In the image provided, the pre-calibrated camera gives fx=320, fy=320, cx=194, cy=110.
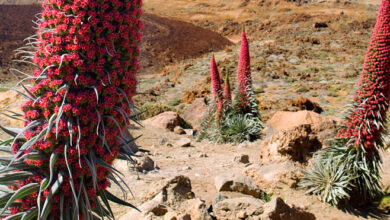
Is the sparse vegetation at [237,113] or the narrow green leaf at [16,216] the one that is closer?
the narrow green leaf at [16,216]

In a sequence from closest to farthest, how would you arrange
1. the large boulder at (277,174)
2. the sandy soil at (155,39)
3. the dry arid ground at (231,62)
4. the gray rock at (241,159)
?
the large boulder at (277,174) → the dry arid ground at (231,62) → the gray rock at (241,159) → the sandy soil at (155,39)

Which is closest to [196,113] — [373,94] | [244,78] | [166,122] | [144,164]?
[166,122]

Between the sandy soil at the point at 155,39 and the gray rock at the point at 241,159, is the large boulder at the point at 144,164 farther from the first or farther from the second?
the sandy soil at the point at 155,39

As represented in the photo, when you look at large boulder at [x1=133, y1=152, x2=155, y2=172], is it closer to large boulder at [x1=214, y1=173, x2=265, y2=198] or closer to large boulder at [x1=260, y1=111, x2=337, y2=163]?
large boulder at [x1=214, y1=173, x2=265, y2=198]

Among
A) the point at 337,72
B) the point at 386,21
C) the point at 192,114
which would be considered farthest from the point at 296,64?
the point at 386,21

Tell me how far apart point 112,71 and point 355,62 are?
68.4 feet

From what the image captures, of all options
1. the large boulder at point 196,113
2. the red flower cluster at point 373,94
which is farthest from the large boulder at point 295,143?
the large boulder at point 196,113

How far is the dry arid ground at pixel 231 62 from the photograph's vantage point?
18.7ft

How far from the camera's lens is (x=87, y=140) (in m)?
1.85

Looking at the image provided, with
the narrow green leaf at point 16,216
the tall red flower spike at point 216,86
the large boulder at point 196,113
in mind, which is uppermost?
the narrow green leaf at point 16,216

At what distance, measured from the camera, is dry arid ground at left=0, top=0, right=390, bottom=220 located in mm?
5703

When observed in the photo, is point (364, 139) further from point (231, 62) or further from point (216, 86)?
point (231, 62)

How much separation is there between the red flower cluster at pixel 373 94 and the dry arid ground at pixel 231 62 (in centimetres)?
37

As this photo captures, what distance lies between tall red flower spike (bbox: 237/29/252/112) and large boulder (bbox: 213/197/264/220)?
533 cm
